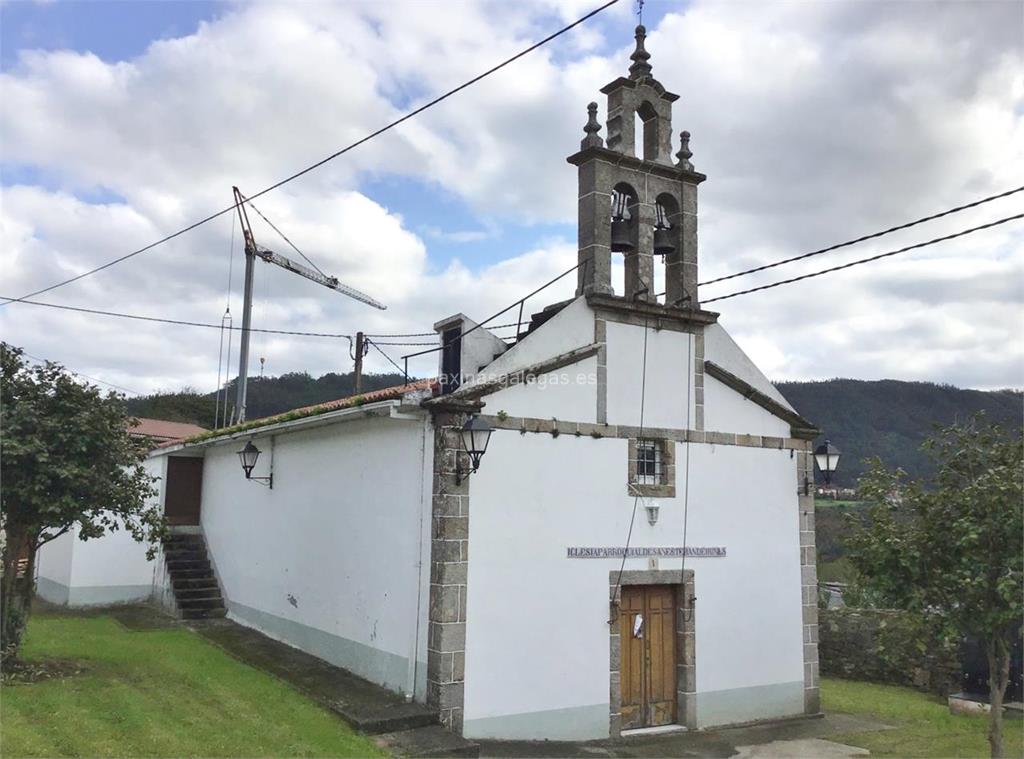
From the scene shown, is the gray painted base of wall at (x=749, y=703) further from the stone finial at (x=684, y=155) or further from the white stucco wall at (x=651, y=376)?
the stone finial at (x=684, y=155)

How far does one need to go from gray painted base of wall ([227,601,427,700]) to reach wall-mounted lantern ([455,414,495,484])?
232cm

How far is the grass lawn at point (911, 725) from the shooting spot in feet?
33.5

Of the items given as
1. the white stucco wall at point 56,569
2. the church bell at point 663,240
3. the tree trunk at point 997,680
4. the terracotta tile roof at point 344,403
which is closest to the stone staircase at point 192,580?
the white stucco wall at point 56,569

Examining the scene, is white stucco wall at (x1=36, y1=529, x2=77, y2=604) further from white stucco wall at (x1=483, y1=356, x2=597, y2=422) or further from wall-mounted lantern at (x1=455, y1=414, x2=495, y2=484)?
white stucco wall at (x1=483, y1=356, x2=597, y2=422)

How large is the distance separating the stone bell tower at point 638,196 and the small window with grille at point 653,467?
202cm

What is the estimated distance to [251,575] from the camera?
48.3 ft

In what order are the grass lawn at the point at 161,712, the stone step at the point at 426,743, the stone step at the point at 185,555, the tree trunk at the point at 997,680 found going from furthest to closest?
the stone step at the point at 185,555
the stone step at the point at 426,743
the tree trunk at the point at 997,680
the grass lawn at the point at 161,712

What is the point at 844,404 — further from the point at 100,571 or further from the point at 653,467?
the point at 100,571

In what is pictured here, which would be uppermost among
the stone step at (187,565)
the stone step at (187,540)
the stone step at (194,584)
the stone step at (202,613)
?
the stone step at (187,540)

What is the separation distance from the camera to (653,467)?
37.6 ft

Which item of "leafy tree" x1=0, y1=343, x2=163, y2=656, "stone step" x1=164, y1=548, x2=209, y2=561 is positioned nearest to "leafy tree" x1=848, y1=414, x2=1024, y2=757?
"leafy tree" x1=0, y1=343, x2=163, y2=656

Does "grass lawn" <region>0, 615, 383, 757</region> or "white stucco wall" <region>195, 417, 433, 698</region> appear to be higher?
"white stucco wall" <region>195, 417, 433, 698</region>

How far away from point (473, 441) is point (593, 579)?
2.54m

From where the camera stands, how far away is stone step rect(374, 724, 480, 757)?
8578mm
